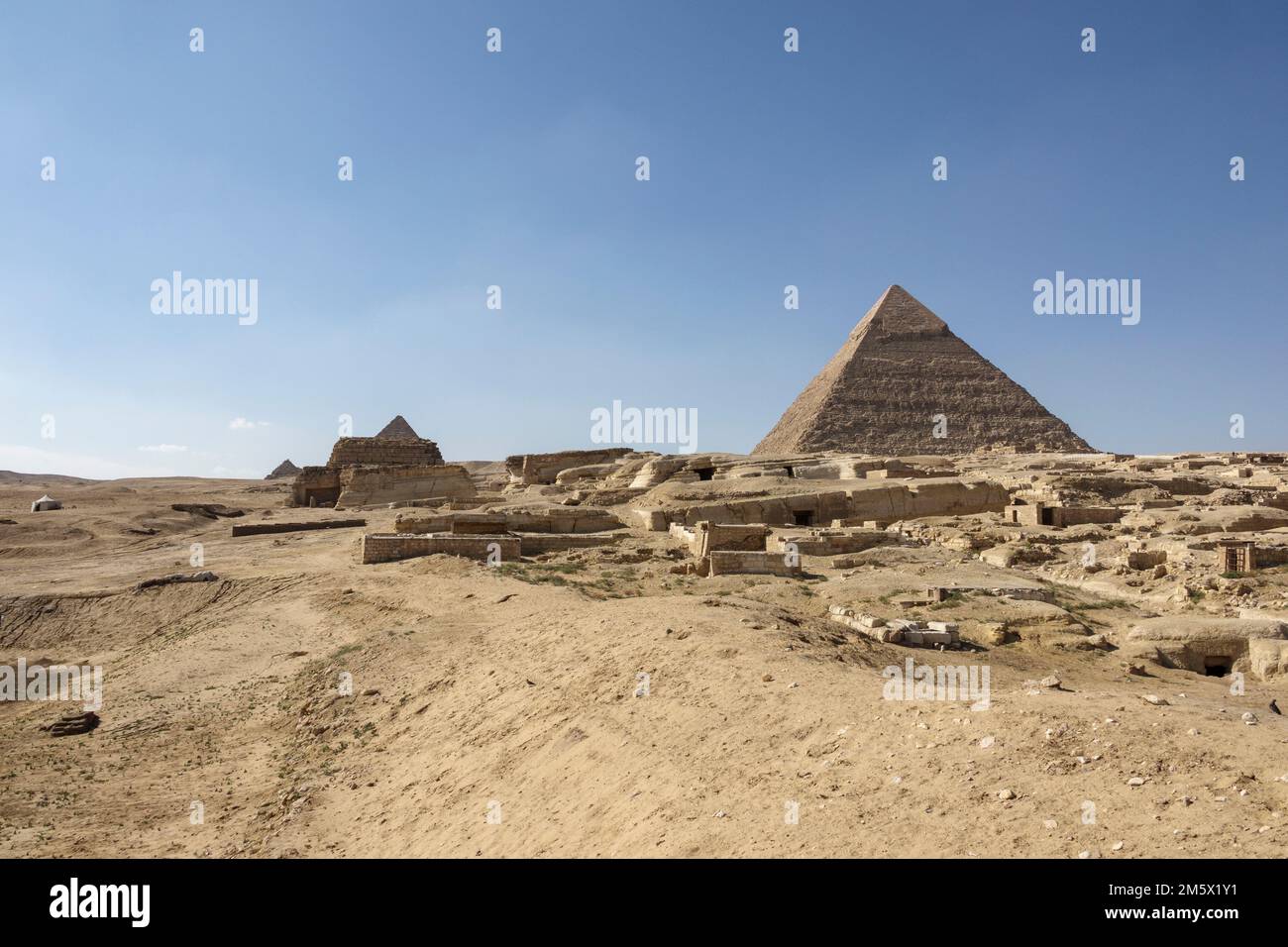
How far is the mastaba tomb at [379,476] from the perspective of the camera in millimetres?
29062

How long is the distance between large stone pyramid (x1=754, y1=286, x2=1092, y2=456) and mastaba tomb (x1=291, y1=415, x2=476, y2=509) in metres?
45.6

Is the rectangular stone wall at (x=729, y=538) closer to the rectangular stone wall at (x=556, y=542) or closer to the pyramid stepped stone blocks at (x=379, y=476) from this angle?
the rectangular stone wall at (x=556, y=542)

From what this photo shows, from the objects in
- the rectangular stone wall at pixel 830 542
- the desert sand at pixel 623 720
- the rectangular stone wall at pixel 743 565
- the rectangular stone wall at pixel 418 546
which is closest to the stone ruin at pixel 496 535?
the rectangular stone wall at pixel 418 546

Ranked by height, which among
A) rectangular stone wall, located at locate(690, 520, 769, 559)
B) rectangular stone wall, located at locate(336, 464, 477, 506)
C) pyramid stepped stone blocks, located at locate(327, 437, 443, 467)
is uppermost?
pyramid stepped stone blocks, located at locate(327, 437, 443, 467)

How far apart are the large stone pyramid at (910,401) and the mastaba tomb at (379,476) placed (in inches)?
1794

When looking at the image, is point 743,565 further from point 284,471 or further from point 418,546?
point 284,471

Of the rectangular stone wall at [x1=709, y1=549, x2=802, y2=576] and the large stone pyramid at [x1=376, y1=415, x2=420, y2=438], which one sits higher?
the large stone pyramid at [x1=376, y1=415, x2=420, y2=438]

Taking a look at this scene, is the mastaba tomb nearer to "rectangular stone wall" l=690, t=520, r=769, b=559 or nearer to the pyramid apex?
"rectangular stone wall" l=690, t=520, r=769, b=559

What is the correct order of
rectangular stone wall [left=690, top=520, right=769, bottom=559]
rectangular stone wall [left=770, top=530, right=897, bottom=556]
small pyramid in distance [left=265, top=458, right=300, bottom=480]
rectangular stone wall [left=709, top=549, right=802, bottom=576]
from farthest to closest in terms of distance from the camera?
1. small pyramid in distance [left=265, top=458, right=300, bottom=480]
2. rectangular stone wall [left=770, top=530, right=897, bottom=556]
3. rectangular stone wall [left=690, top=520, right=769, bottom=559]
4. rectangular stone wall [left=709, top=549, right=802, bottom=576]

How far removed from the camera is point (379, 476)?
2919cm

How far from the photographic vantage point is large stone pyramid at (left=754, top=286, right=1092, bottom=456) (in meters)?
76.5

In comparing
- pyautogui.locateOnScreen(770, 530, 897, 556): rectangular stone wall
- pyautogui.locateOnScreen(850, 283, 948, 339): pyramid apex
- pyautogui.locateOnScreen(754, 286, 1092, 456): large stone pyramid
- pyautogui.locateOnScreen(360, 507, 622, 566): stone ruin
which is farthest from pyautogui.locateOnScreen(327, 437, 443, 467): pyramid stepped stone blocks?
pyautogui.locateOnScreen(850, 283, 948, 339): pyramid apex
